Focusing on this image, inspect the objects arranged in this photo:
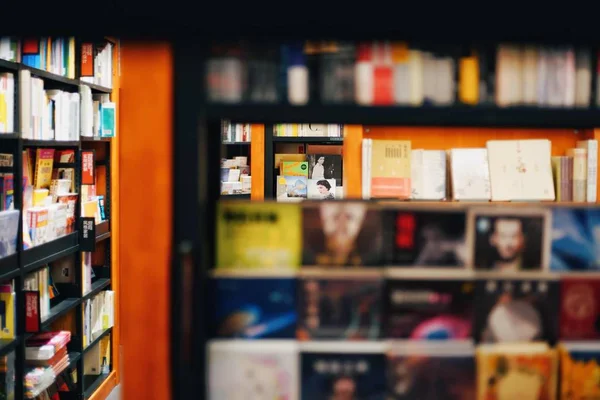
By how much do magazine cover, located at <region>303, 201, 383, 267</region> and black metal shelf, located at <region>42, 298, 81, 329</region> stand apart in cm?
254

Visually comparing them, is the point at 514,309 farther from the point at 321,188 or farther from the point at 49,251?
the point at 321,188

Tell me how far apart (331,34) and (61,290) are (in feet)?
11.4

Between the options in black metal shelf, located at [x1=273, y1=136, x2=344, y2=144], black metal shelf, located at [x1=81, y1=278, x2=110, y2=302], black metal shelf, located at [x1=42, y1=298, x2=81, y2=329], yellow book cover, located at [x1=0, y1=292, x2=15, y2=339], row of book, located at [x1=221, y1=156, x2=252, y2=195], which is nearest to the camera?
yellow book cover, located at [x1=0, y1=292, x2=15, y2=339]

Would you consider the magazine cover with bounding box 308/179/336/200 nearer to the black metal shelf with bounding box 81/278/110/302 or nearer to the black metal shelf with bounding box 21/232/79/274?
the black metal shelf with bounding box 81/278/110/302

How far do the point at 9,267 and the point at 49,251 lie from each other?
583 mm

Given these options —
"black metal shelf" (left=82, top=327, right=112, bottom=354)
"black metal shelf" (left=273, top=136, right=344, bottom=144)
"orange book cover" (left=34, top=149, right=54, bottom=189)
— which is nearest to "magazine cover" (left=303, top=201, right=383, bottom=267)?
"orange book cover" (left=34, top=149, right=54, bottom=189)

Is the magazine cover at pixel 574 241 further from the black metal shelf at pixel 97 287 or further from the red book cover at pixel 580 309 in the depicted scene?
the black metal shelf at pixel 97 287

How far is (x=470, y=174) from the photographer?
325 cm

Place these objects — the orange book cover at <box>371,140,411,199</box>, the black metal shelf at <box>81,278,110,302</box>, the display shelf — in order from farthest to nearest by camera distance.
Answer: the black metal shelf at <box>81,278,110,302</box> → the orange book cover at <box>371,140,411,199</box> → the display shelf

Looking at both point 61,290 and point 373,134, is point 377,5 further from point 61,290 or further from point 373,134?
point 61,290

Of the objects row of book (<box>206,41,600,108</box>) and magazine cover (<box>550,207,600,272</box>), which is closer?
row of book (<box>206,41,600,108</box>)

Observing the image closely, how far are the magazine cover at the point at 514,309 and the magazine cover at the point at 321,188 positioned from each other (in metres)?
4.32

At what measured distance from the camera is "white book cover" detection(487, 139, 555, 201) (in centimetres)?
316

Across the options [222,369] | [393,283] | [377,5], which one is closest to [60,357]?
[222,369]
